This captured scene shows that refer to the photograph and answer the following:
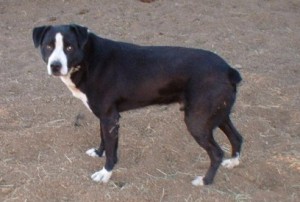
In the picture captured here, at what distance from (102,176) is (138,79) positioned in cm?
84

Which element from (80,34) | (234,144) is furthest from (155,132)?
(80,34)

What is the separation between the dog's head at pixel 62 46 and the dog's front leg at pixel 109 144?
52 centimetres

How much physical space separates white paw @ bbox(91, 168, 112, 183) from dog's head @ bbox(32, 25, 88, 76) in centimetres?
88

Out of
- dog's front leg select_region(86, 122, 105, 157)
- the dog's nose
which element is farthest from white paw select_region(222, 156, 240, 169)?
the dog's nose

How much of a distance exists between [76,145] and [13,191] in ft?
2.96

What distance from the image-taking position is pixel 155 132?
5371mm

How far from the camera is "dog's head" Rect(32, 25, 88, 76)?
421cm

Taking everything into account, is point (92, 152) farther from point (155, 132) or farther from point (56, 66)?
point (56, 66)

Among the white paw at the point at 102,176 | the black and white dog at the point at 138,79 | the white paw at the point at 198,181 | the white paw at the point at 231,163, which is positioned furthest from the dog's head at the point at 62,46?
the white paw at the point at 231,163

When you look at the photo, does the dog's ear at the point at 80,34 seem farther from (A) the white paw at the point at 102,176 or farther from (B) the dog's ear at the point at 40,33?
(A) the white paw at the point at 102,176

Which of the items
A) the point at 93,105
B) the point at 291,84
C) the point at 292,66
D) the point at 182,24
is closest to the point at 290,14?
the point at 182,24

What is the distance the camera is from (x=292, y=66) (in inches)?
280

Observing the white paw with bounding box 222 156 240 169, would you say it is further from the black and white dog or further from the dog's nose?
the dog's nose

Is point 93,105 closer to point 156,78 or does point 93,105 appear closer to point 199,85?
point 156,78
